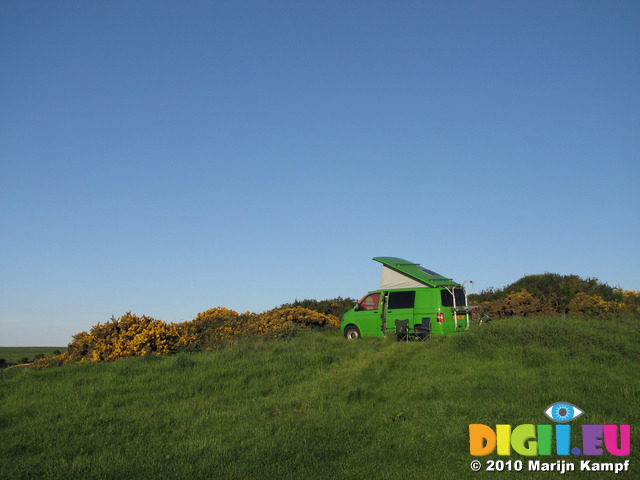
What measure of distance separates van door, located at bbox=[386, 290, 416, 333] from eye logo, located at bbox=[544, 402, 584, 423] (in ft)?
28.7

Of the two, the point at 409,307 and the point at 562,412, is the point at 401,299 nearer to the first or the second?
the point at 409,307

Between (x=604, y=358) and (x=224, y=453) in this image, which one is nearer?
(x=224, y=453)

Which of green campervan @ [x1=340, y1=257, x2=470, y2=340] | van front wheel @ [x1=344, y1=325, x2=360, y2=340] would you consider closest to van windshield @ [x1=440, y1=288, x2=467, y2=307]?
green campervan @ [x1=340, y1=257, x2=470, y2=340]

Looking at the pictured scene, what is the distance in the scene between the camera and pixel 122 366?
12.7 meters

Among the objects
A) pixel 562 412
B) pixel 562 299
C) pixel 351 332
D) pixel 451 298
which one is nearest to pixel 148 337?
pixel 351 332

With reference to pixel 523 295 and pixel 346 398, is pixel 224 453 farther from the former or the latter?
pixel 523 295

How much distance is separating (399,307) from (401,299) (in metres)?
0.28

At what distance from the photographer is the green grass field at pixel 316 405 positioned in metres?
6.94

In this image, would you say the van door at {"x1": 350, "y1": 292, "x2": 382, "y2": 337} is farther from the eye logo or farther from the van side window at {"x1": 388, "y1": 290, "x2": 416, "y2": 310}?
the eye logo

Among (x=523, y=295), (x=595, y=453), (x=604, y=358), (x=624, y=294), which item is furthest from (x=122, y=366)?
(x=624, y=294)

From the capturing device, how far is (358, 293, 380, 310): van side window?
1877 centimetres

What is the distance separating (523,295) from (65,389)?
1815 centimetres

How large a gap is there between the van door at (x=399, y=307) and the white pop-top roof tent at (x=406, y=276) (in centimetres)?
47

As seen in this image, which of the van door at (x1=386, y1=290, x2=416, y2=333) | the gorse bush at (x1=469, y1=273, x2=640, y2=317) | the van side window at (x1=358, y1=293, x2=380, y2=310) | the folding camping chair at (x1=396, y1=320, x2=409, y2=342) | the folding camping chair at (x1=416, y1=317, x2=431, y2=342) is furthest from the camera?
the gorse bush at (x1=469, y1=273, x2=640, y2=317)
